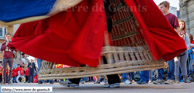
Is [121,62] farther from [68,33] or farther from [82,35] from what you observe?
[68,33]

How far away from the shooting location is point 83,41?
321cm

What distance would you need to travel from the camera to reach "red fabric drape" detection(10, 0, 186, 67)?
321 centimetres

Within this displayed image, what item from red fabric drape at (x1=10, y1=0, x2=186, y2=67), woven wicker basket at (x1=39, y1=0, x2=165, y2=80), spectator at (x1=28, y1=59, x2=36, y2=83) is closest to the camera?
red fabric drape at (x1=10, y1=0, x2=186, y2=67)

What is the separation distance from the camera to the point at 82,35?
3.28m

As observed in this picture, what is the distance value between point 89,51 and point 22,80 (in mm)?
12513

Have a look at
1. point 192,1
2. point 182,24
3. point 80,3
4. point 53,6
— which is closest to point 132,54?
point 80,3

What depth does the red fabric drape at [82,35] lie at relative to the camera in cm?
321

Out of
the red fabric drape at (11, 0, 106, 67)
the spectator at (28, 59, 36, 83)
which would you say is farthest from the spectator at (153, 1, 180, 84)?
the spectator at (28, 59, 36, 83)

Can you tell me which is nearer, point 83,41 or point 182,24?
point 83,41

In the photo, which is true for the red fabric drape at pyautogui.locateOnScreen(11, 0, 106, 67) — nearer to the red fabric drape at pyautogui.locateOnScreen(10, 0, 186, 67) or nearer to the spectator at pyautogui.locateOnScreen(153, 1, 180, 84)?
the red fabric drape at pyautogui.locateOnScreen(10, 0, 186, 67)

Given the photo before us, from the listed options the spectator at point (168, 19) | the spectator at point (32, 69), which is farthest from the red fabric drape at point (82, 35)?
the spectator at point (32, 69)

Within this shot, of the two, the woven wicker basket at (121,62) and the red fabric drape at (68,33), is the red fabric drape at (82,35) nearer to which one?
the red fabric drape at (68,33)

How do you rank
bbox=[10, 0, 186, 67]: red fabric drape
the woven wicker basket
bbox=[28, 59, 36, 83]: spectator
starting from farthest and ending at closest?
bbox=[28, 59, 36, 83]: spectator → the woven wicker basket → bbox=[10, 0, 186, 67]: red fabric drape

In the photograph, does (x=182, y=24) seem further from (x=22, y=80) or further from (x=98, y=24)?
(x=22, y=80)
